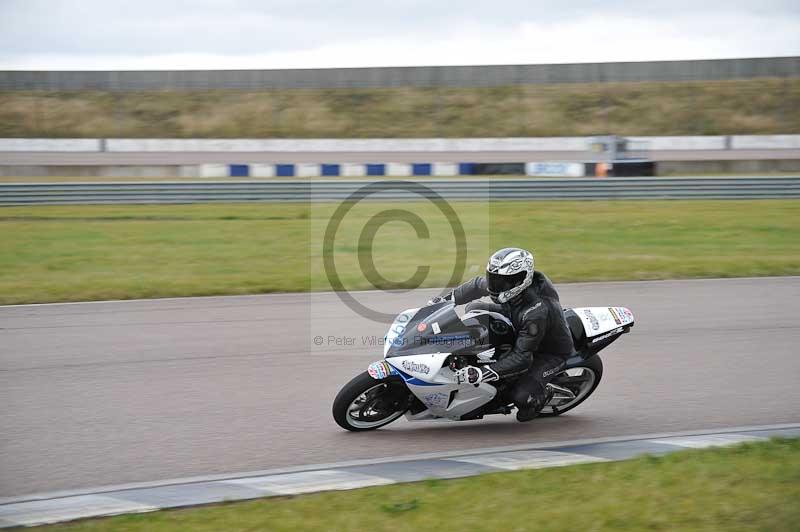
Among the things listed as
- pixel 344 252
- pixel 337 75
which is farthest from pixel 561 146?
pixel 344 252

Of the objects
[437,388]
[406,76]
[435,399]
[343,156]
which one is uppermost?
[406,76]

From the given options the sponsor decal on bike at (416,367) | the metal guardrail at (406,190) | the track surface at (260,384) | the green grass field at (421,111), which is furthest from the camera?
the green grass field at (421,111)

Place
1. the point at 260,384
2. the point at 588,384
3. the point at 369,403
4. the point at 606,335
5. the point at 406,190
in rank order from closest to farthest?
the point at 369,403, the point at 606,335, the point at 588,384, the point at 260,384, the point at 406,190

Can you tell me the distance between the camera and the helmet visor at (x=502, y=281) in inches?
261

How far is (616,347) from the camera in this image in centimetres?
984

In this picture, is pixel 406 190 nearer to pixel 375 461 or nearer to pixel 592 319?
pixel 592 319

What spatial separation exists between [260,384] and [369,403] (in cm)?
180

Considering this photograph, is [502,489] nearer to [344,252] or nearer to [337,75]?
[344,252]

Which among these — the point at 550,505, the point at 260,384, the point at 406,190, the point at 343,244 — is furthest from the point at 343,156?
the point at 550,505

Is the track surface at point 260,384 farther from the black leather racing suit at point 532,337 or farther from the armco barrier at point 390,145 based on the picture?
the armco barrier at point 390,145

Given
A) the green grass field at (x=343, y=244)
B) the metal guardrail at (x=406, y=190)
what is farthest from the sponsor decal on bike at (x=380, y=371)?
the metal guardrail at (x=406, y=190)

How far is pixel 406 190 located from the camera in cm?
2384

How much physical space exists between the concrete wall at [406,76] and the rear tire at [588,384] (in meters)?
54.7

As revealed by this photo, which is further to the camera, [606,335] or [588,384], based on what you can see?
[588,384]
